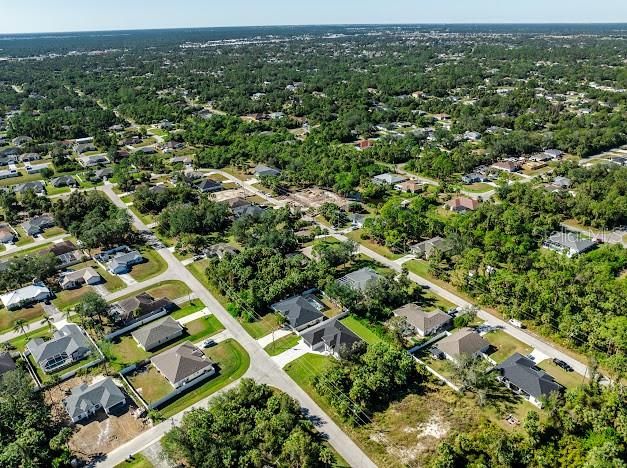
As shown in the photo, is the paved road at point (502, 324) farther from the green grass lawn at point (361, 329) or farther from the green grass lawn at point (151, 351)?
the green grass lawn at point (151, 351)

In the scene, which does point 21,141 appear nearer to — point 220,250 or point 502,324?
point 220,250

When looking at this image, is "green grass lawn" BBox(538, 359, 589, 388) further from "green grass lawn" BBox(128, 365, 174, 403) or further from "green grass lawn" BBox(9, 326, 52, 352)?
"green grass lawn" BBox(9, 326, 52, 352)

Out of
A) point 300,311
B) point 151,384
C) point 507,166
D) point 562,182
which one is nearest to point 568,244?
point 562,182

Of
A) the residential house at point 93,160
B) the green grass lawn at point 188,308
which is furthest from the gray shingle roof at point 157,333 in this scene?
the residential house at point 93,160

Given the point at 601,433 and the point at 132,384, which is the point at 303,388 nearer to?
the point at 132,384

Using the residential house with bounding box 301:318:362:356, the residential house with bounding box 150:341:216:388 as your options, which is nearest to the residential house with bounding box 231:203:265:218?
the residential house with bounding box 301:318:362:356
